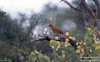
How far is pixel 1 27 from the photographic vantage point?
2.44 meters

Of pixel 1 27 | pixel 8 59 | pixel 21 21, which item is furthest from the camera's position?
pixel 21 21

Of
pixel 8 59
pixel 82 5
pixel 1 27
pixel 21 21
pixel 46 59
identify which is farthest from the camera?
pixel 82 5

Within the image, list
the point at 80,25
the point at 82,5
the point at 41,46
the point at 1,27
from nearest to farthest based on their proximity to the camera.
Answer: the point at 1,27 < the point at 41,46 < the point at 82,5 < the point at 80,25

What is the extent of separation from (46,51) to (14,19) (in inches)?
38.6

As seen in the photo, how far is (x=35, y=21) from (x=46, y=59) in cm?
134

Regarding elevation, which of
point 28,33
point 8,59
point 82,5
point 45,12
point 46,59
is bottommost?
point 8,59

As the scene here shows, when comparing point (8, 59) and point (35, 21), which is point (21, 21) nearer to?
point (35, 21)

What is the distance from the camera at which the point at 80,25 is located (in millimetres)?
4066

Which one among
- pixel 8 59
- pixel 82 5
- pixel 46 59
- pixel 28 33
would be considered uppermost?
pixel 82 5

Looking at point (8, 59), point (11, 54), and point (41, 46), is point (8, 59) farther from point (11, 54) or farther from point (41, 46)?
point (41, 46)

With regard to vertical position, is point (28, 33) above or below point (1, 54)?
above

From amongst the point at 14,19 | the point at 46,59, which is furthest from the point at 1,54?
the point at 46,59

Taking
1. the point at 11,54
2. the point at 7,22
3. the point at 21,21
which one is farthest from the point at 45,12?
the point at 11,54

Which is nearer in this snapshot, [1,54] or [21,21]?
[1,54]
